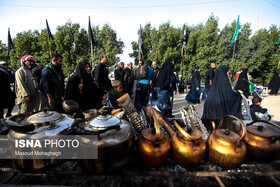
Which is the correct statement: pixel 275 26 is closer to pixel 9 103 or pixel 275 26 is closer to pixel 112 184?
pixel 112 184

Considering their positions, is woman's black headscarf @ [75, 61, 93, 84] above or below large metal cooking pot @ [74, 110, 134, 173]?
above

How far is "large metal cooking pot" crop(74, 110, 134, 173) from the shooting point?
1.06 metres

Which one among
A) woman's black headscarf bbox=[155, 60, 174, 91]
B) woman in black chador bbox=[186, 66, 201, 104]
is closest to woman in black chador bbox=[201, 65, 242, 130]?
woman's black headscarf bbox=[155, 60, 174, 91]

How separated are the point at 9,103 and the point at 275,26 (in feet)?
88.3

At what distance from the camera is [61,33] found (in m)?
22.8

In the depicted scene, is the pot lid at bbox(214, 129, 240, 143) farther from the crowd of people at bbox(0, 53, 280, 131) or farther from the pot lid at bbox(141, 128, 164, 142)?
the crowd of people at bbox(0, 53, 280, 131)

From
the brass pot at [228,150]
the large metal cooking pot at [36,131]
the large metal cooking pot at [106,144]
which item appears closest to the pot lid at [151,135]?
the large metal cooking pot at [106,144]

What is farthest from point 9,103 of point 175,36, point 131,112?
point 175,36

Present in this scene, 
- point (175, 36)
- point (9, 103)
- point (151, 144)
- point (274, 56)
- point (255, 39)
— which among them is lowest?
point (9, 103)

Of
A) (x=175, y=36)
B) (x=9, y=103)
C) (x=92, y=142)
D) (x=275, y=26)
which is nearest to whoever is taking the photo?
(x=92, y=142)

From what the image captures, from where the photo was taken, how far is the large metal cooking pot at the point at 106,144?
106cm

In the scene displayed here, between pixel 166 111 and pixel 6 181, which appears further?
pixel 166 111

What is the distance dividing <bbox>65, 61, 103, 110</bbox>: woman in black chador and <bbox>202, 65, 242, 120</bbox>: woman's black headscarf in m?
2.88

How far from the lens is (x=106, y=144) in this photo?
105cm
